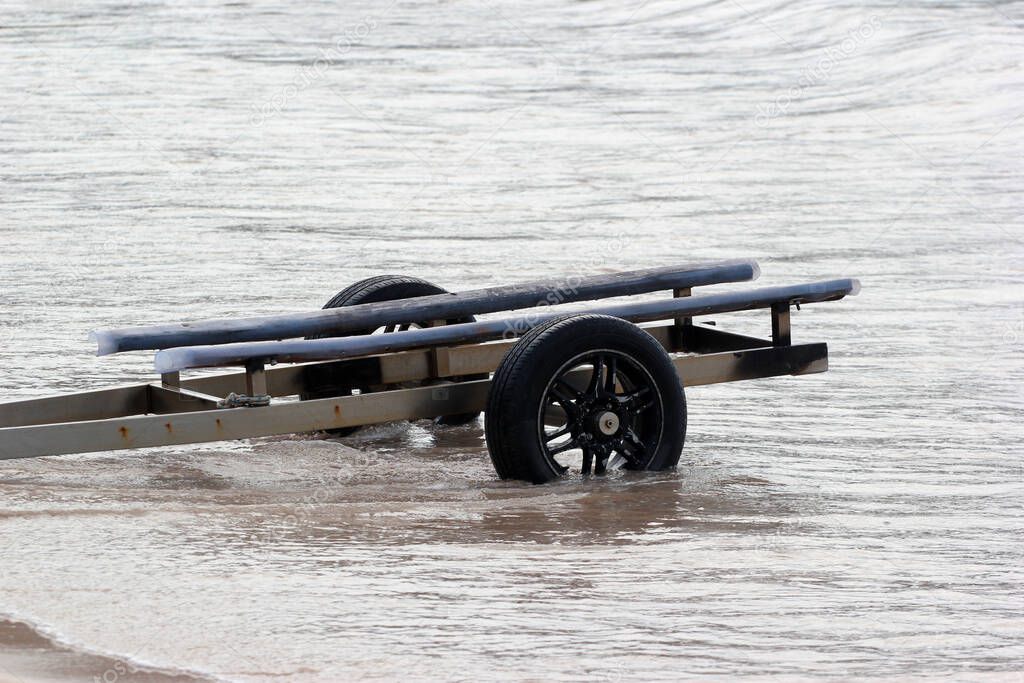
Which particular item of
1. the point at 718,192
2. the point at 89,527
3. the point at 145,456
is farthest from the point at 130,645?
the point at 718,192

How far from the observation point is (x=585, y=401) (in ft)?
22.0

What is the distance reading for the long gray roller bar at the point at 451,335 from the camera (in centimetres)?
637

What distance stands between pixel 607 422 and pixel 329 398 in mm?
1142

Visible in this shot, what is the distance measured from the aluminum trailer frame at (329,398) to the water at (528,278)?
29 cm

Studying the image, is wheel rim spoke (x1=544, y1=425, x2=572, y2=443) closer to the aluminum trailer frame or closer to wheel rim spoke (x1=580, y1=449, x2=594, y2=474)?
wheel rim spoke (x1=580, y1=449, x2=594, y2=474)

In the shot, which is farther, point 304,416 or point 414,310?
point 414,310

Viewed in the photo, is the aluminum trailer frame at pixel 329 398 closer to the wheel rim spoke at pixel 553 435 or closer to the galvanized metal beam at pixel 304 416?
the galvanized metal beam at pixel 304 416

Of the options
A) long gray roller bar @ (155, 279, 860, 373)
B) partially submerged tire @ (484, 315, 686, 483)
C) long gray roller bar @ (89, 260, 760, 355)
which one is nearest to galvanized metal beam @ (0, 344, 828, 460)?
→ long gray roller bar @ (155, 279, 860, 373)

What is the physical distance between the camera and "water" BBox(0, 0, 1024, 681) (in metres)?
5.07

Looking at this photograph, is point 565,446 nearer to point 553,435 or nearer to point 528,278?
point 553,435

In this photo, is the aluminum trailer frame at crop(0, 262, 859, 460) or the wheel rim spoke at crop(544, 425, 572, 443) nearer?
the aluminum trailer frame at crop(0, 262, 859, 460)

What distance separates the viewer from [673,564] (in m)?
5.68

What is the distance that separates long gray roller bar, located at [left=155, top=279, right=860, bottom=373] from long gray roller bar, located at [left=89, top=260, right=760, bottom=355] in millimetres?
176

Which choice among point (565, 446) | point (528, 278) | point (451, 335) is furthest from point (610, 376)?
point (528, 278)
